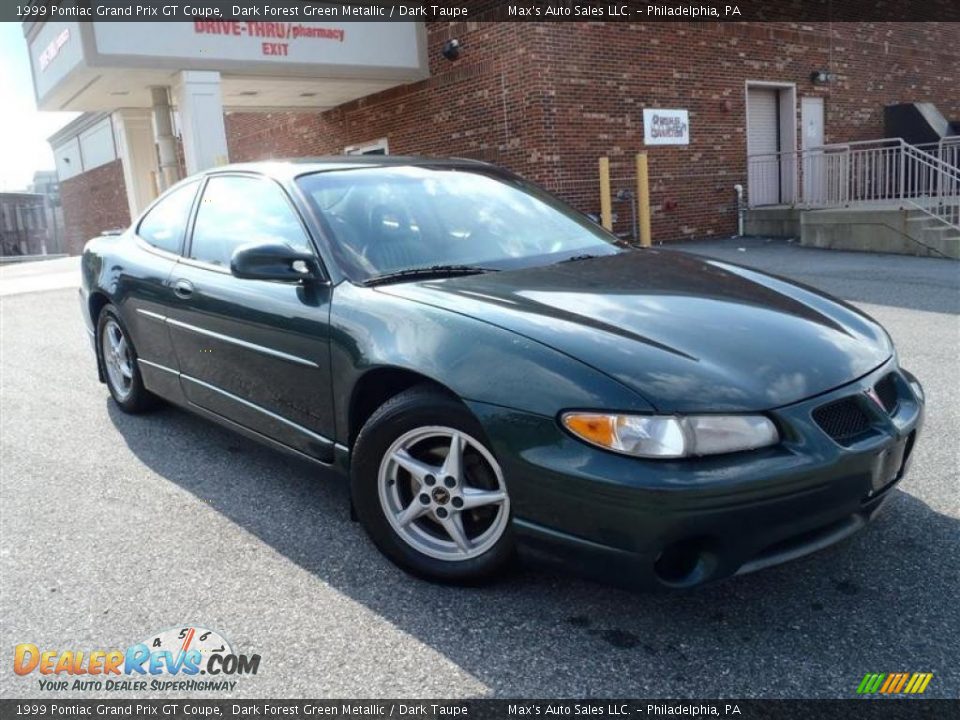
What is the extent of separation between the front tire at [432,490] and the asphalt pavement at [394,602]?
0.12 metres

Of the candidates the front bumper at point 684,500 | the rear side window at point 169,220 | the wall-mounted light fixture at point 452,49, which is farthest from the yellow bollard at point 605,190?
the front bumper at point 684,500

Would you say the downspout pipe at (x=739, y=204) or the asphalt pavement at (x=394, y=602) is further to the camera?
the downspout pipe at (x=739, y=204)

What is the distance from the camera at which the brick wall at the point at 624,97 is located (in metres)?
13.8

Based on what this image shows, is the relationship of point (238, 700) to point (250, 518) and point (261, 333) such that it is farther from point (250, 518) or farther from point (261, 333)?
point (261, 333)

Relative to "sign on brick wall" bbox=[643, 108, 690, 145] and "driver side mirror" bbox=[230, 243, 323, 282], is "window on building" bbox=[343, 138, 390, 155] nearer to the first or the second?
"sign on brick wall" bbox=[643, 108, 690, 145]

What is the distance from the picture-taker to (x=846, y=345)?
2686 mm

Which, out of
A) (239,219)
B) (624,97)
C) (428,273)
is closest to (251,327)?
(239,219)

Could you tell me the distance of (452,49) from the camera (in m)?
14.8

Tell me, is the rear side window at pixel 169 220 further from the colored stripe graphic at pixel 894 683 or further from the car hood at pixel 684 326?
the colored stripe graphic at pixel 894 683

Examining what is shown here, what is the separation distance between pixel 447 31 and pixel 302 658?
14.4 m

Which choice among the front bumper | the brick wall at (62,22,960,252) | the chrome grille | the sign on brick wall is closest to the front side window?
the front bumper

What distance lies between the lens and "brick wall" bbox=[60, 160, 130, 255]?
117 ft

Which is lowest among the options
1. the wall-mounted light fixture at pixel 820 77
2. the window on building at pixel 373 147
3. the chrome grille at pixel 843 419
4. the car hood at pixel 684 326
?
the chrome grille at pixel 843 419

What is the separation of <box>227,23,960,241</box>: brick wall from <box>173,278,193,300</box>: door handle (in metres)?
10.6
